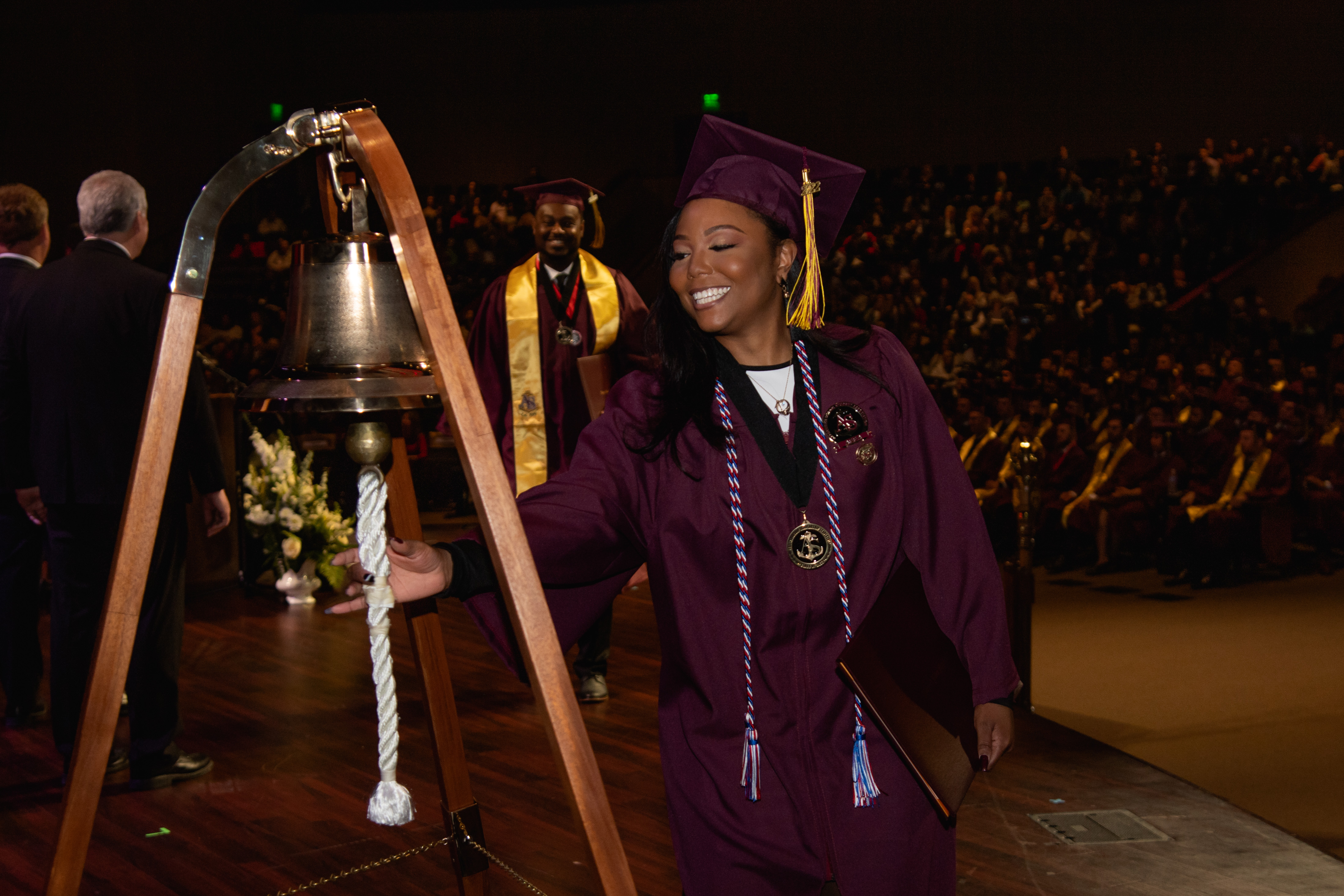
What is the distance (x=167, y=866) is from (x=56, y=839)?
178 centimetres

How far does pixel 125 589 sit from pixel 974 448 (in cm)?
892

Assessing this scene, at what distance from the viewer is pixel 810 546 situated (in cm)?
172

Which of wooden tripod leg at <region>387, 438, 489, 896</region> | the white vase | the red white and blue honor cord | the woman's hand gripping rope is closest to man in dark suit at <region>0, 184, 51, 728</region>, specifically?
the white vase

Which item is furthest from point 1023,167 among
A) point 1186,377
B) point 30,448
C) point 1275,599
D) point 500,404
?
point 30,448

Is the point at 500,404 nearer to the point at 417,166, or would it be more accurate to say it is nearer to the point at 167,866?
the point at 167,866

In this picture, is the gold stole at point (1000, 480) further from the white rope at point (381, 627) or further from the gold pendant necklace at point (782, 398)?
the white rope at point (381, 627)

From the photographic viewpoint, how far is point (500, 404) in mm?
4586

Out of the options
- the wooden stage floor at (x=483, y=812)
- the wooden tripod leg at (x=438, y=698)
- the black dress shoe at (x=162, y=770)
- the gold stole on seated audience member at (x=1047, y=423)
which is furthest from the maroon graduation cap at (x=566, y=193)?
the gold stole on seated audience member at (x=1047, y=423)

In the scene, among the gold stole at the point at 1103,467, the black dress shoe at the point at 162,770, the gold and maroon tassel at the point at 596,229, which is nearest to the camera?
the black dress shoe at the point at 162,770

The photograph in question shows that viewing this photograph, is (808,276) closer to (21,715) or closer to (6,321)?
(6,321)

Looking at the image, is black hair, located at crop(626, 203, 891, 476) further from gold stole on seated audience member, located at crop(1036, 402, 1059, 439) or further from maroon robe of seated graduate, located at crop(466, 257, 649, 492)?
gold stole on seated audience member, located at crop(1036, 402, 1059, 439)

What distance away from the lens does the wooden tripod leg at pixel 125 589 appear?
1.44 meters

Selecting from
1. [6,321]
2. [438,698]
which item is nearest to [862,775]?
[438,698]

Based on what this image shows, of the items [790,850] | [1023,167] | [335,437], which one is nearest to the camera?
[790,850]
